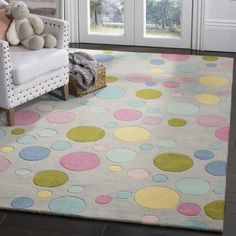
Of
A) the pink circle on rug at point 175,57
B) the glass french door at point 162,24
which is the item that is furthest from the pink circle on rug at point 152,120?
the glass french door at point 162,24

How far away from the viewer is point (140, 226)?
2.56m

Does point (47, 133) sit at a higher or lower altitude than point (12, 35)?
lower

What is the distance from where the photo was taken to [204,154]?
3191 millimetres

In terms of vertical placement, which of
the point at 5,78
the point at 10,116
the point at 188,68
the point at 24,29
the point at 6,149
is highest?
the point at 24,29

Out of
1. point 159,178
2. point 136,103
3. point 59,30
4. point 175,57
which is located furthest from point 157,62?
point 159,178

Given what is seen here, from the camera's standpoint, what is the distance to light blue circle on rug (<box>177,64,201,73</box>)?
4586mm

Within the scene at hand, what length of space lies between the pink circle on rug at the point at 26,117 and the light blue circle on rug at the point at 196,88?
1193mm

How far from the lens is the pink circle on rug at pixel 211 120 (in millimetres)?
3586

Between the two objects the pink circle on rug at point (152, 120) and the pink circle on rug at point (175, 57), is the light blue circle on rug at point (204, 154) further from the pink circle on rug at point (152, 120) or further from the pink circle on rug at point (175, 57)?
the pink circle on rug at point (175, 57)

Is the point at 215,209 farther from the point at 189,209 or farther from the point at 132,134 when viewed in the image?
the point at 132,134

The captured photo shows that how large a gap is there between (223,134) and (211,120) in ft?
0.72

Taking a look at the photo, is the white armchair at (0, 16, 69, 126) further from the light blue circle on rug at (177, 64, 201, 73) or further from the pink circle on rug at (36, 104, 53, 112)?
the light blue circle on rug at (177, 64, 201, 73)

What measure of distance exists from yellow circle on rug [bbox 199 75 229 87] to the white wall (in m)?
0.82

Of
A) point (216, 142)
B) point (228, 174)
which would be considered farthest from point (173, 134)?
point (228, 174)
